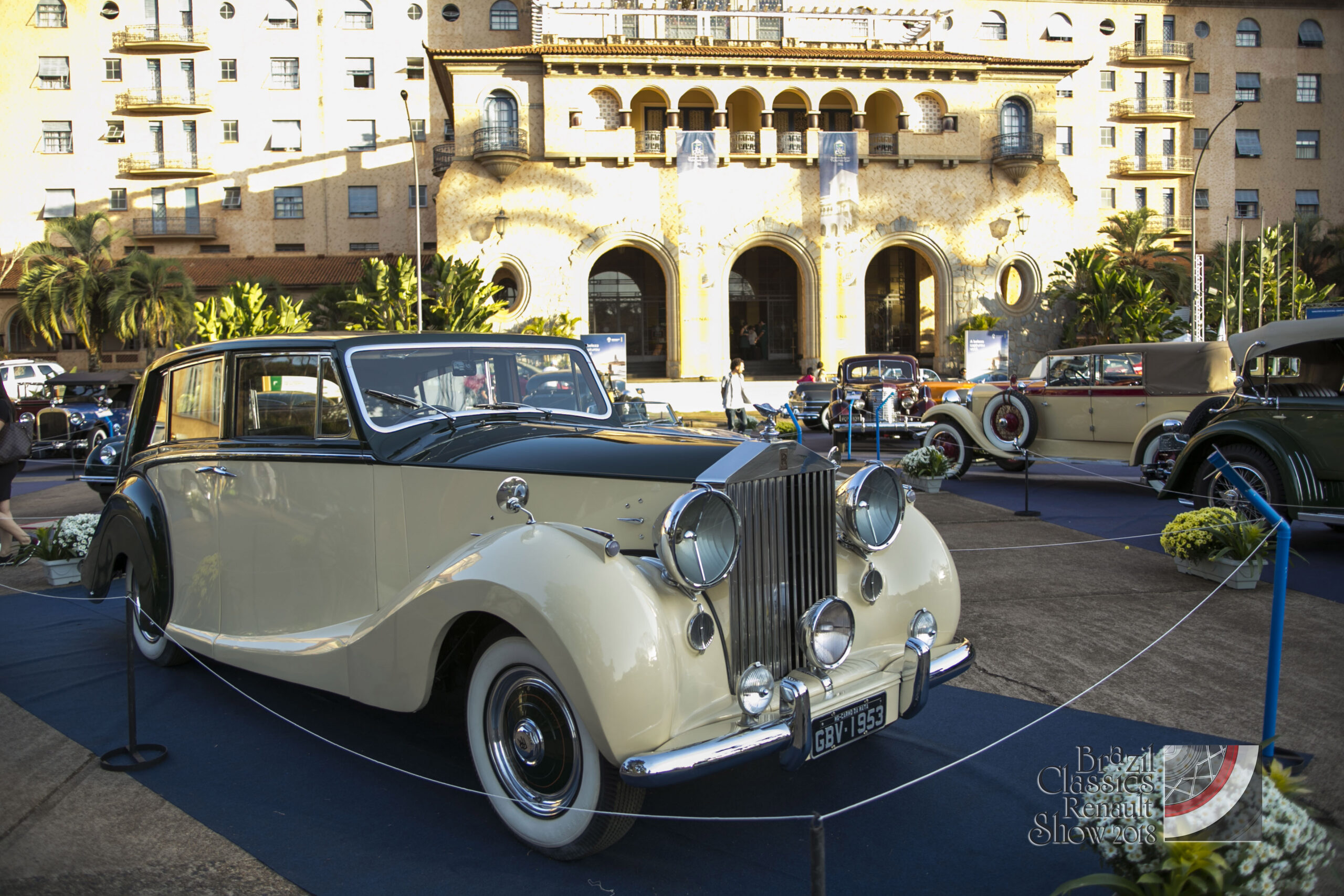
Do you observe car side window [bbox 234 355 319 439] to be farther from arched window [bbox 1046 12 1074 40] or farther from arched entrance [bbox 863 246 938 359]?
arched window [bbox 1046 12 1074 40]

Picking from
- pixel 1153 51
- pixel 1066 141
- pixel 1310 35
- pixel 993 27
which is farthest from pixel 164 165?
pixel 1310 35

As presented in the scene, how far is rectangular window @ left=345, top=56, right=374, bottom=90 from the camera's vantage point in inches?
1623

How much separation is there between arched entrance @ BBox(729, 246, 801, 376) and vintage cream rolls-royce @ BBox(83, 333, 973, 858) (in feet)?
113

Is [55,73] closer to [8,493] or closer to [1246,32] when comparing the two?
[8,493]

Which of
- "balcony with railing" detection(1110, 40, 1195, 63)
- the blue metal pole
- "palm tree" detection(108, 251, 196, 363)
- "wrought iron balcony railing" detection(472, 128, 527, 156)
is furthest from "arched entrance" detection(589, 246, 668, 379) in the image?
the blue metal pole

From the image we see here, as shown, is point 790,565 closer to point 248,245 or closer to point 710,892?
Result: point 710,892

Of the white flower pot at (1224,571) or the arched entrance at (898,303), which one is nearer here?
the white flower pot at (1224,571)

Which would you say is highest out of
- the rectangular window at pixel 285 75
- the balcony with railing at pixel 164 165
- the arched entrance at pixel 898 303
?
the rectangular window at pixel 285 75

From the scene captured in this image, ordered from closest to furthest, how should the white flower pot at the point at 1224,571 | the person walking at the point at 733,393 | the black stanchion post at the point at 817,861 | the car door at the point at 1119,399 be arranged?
the black stanchion post at the point at 817,861 → the white flower pot at the point at 1224,571 → the car door at the point at 1119,399 → the person walking at the point at 733,393

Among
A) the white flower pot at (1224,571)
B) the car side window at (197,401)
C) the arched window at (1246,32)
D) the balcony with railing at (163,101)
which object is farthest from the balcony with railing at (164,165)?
the arched window at (1246,32)

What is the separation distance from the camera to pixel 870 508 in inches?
139

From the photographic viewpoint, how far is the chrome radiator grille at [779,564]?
10.0 ft

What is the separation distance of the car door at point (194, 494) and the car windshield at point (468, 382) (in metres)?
1.04

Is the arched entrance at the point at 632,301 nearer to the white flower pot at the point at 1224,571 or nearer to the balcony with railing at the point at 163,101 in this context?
the balcony with railing at the point at 163,101
